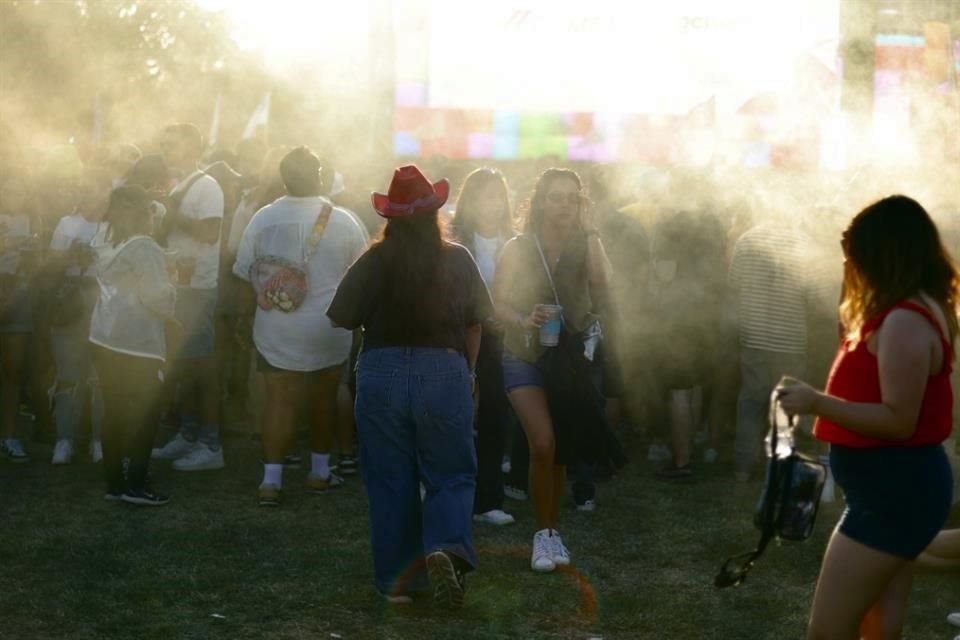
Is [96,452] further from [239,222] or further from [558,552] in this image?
[558,552]

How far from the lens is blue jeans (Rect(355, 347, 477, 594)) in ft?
19.8

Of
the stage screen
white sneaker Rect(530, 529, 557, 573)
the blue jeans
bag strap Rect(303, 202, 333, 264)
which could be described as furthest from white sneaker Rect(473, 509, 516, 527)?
the stage screen

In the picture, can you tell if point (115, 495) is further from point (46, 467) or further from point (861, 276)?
point (861, 276)

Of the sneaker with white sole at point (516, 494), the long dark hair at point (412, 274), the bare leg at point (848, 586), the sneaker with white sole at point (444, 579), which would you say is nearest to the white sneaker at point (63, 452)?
the sneaker with white sole at point (516, 494)

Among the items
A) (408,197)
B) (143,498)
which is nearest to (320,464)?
(143,498)

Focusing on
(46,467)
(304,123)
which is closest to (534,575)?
(46,467)

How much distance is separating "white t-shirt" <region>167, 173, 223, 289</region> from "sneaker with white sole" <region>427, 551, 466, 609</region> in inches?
142

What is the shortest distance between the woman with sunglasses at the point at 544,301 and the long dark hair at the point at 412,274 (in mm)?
659

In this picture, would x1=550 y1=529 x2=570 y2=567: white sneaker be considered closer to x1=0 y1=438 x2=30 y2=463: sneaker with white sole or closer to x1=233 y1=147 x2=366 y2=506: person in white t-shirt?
x1=233 y1=147 x2=366 y2=506: person in white t-shirt

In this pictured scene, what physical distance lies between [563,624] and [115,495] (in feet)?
10.1

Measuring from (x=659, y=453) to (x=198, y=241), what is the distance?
314 cm

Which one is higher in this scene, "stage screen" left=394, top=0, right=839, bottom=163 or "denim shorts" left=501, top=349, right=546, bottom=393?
"stage screen" left=394, top=0, right=839, bottom=163

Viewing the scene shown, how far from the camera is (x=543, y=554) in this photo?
675 cm

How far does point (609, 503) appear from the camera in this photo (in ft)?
28.0
